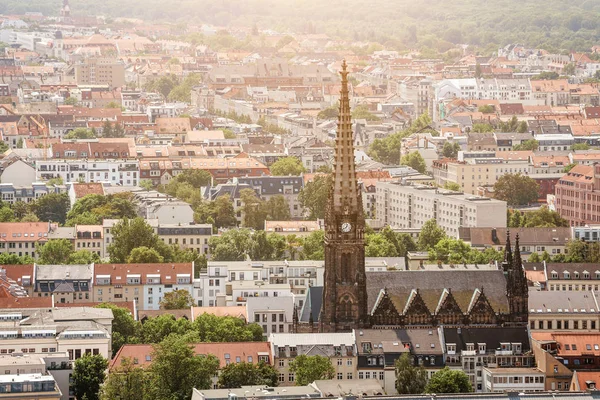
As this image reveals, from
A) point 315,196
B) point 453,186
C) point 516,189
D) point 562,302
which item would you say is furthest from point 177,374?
point 516,189

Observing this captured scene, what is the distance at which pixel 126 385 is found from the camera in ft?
310

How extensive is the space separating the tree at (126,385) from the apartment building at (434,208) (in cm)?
5842

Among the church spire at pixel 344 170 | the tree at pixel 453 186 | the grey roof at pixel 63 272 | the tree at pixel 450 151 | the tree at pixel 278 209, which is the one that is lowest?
the grey roof at pixel 63 272

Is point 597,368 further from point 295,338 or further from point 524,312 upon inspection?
point 295,338

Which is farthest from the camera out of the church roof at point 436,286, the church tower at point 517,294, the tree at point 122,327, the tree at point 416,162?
the tree at point 416,162

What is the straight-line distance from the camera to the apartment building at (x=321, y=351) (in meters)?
98.9

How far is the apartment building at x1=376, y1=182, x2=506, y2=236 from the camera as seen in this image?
152875 mm

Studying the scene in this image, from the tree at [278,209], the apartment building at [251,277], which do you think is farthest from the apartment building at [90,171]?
the apartment building at [251,277]

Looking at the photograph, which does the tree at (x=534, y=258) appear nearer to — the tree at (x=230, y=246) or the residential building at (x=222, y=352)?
the tree at (x=230, y=246)

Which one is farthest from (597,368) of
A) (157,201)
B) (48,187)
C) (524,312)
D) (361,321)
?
(48,187)

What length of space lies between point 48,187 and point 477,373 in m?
77.6

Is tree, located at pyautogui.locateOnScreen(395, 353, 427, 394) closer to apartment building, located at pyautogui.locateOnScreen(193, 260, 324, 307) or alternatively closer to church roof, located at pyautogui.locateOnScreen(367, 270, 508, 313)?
church roof, located at pyautogui.locateOnScreen(367, 270, 508, 313)

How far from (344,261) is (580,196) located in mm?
69913

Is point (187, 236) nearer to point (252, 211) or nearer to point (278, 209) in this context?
point (252, 211)
